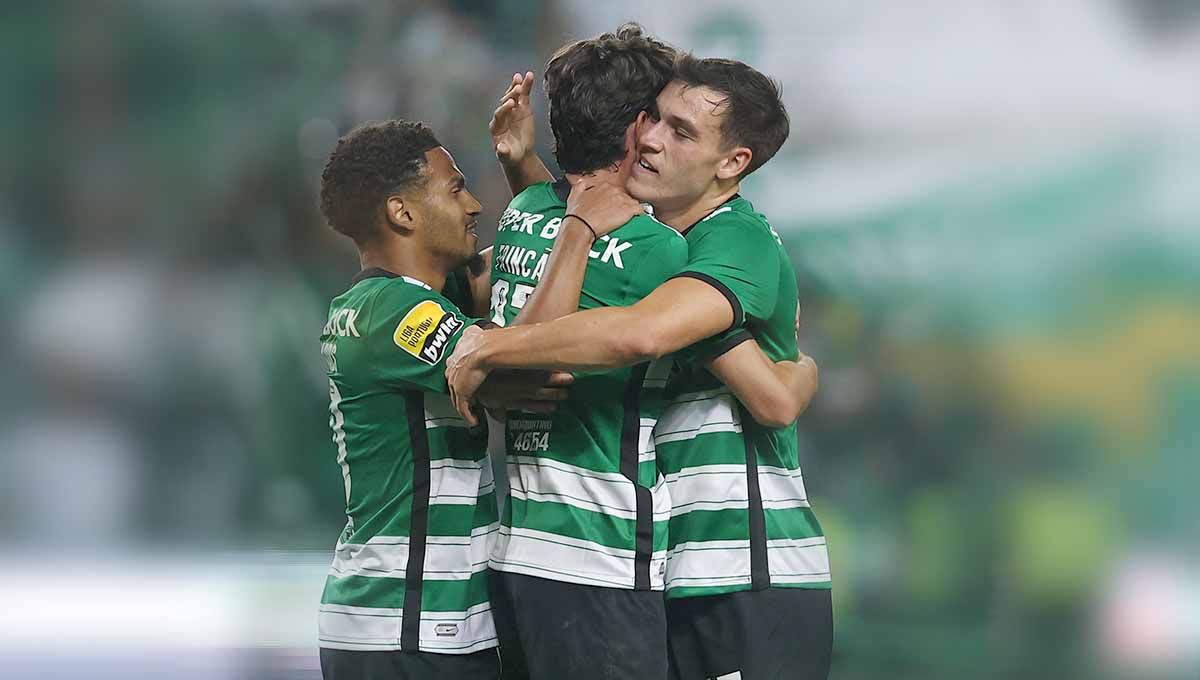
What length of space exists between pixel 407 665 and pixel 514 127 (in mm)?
965

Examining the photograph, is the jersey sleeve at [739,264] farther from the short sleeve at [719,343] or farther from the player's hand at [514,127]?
the player's hand at [514,127]

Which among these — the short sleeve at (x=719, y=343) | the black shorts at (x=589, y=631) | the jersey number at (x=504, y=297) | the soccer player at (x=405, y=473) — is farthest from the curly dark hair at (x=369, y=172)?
the black shorts at (x=589, y=631)

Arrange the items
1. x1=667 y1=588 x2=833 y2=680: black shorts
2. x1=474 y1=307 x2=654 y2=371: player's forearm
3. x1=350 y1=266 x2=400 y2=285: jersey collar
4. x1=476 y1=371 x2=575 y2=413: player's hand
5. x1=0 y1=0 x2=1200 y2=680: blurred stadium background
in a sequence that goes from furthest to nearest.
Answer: x1=0 y1=0 x2=1200 y2=680: blurred stadium background < x1=350 y1=266 x2=400 y2=285: jersey collar < x1=667 y1=588 x2=833 y2=680: black shorts < x1=476 y1=371 x2=575 y2=413: player's hand < x1=474 y1=307 x2=654 y2=371: player's forearm

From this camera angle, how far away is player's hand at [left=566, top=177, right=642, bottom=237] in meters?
1.93

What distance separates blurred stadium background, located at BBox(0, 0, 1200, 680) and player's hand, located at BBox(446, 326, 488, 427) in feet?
10.8

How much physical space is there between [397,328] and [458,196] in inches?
13.0

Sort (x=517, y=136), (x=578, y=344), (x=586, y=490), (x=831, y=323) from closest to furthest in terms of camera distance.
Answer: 1. (x=578, y=344)
2. (x=586, y=490)
3. (x=517, y=136)
4. (x=831, y=323)

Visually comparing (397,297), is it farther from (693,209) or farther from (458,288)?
(693,209)

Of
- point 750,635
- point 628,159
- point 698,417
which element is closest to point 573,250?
point 628,159

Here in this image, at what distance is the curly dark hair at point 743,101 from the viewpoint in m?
2.09

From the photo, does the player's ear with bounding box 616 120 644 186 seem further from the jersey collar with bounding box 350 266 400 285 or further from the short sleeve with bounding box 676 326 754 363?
the jersey collar with bounding box 350 266 400 285

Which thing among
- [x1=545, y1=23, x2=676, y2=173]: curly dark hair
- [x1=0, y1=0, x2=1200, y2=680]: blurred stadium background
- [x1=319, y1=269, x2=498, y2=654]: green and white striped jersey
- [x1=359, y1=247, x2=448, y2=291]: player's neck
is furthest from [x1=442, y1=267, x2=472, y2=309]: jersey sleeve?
[x1=0, y1=0, x2=1200, y2=680]: blurred stadium background

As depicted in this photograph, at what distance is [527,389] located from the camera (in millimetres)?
1915

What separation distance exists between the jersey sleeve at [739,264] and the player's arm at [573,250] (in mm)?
129
